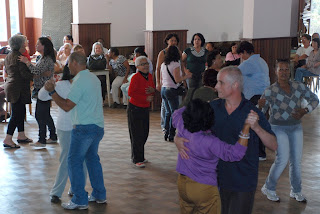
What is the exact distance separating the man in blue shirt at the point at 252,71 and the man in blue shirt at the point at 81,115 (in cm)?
232

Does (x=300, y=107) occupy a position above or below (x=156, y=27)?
below

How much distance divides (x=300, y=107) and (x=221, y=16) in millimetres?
9521

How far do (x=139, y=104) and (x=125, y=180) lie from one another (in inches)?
39.2

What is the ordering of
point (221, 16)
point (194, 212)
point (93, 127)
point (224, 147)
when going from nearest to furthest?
point (224, 147) → point (194, 212) → point (93, 127) → point (221, 16)

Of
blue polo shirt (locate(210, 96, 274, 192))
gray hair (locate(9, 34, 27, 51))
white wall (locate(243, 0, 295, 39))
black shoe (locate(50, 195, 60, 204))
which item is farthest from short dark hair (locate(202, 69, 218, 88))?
white wall (locate(243, 0, 295, 39))

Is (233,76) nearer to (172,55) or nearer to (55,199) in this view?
(55,199)

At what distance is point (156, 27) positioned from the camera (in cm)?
1045

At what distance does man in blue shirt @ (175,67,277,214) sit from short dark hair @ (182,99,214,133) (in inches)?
8.9

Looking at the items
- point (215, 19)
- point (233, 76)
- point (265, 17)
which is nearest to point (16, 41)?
point (265, 17)

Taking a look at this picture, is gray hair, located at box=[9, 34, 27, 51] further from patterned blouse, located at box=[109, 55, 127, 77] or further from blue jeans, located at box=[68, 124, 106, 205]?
patterned blouse, located at box=[109, 55, 127, 77]

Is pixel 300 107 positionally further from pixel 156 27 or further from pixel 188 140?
pixel 156 27

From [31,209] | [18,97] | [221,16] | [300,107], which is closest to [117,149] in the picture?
[18,97]

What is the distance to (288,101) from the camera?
514 cm

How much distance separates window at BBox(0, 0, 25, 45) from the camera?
16141 millimetres
